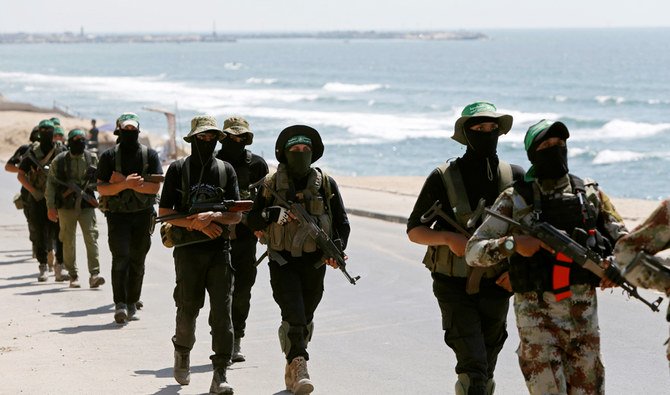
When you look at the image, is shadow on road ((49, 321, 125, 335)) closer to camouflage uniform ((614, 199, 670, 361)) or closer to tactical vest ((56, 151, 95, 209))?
A: tactical vest ((56, 151, 95, 209))

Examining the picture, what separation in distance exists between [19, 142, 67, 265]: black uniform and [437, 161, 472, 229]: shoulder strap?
8.33 metres

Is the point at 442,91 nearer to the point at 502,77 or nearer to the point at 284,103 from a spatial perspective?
the point at 284,103

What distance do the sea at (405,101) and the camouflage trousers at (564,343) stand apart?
36.4 meters

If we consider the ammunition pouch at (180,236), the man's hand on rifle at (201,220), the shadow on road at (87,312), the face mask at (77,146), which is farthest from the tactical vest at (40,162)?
the man's hand on rifle at (201,220)

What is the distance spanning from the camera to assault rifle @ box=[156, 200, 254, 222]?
8672mm

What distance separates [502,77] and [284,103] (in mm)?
42828

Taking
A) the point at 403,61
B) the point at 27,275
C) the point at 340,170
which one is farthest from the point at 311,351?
the point at 403,61

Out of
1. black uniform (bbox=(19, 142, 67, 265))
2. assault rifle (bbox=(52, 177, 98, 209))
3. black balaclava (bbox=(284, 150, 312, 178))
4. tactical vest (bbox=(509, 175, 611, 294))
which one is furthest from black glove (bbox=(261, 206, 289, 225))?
black uniform (bbox=(19, 142, 67, 265))

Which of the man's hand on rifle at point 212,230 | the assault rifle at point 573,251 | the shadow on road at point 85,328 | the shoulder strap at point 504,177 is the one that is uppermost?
the shoulder strap at point 504,177

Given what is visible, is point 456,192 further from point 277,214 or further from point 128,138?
point 128,138

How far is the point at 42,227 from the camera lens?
596 inches

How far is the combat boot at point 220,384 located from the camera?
845 cm

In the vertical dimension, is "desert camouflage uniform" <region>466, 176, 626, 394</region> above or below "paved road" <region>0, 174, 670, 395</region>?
above

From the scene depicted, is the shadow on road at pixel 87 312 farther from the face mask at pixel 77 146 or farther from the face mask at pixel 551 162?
the face mask at pixel 551 162
